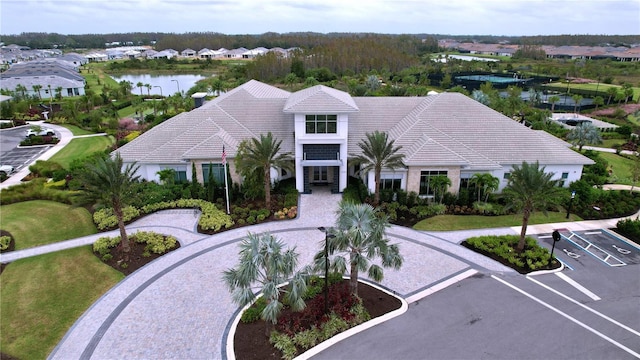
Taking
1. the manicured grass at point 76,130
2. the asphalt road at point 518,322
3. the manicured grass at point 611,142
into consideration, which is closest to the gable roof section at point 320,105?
the asphalt road at point 518,322

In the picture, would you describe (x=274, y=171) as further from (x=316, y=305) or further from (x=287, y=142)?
(x=316, y=305)

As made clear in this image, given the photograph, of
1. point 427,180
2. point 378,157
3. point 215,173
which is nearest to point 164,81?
point 215,173

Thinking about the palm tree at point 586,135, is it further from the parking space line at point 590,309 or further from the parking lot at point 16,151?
the parking lot at point 16,151

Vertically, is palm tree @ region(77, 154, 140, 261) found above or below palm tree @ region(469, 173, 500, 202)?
above

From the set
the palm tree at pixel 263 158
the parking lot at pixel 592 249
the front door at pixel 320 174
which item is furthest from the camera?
the front door at pixel 320 174

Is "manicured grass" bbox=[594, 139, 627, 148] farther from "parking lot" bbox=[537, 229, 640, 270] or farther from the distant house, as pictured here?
the distant house

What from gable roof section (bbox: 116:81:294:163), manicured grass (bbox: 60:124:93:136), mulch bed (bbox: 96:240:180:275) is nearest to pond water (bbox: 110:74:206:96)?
manicured grass (bbox: 60:124:93:136)

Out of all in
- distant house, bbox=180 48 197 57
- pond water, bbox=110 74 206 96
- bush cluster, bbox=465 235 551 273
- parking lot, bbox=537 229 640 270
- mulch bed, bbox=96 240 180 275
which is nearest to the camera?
mulch bed, bbox=96 240 180 275
